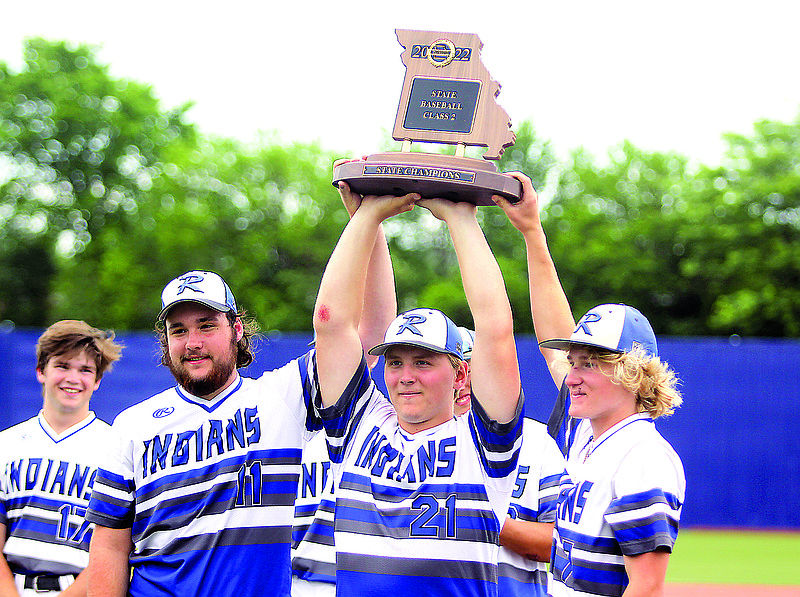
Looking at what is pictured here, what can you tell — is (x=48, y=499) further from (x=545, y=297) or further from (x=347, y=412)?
(x=545, y=297)

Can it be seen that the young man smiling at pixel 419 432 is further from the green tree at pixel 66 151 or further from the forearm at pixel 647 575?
the green tree at pixel 66 151

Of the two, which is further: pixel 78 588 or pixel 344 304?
pixel 78 588

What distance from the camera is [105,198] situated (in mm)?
38219

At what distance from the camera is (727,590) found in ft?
29.4

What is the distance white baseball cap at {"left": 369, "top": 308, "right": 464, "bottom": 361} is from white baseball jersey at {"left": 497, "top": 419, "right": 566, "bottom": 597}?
69cm

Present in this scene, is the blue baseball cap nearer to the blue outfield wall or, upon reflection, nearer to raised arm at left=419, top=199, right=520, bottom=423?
raised arm at left=419, top=199, right=520, bottom=423

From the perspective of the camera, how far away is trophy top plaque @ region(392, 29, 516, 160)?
3.21 m

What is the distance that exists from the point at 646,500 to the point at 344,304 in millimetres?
1174

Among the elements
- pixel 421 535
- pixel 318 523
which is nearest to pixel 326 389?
pixel 421 535

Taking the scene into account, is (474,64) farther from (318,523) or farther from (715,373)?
(715,373)

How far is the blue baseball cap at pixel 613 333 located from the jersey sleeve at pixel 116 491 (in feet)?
5.41

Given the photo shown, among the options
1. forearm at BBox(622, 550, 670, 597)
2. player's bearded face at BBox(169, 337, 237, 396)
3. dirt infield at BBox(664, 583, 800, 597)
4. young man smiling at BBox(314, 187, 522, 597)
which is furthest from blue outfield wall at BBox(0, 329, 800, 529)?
forearm at BBox(622, 550, 670, 597)

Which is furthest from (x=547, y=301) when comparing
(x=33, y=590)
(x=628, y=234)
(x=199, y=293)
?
(x=628, y=234)

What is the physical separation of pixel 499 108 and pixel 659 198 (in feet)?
101
